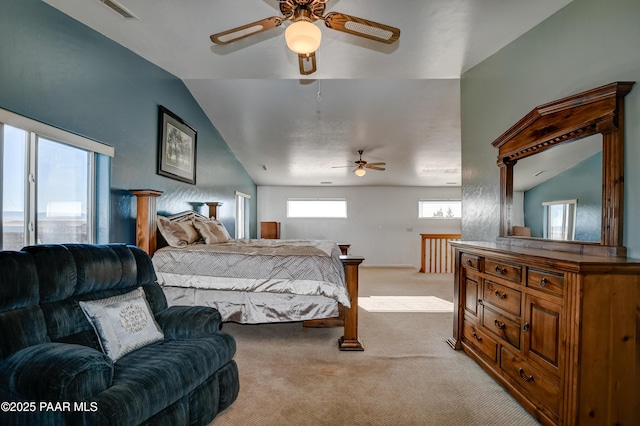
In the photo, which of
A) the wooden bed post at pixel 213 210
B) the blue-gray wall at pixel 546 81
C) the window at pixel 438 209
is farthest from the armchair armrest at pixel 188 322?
the window at pixel 438 209

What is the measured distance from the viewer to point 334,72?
344cm

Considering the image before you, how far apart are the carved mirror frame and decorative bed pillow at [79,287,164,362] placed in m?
2.64

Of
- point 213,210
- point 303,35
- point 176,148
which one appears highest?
point 303,35

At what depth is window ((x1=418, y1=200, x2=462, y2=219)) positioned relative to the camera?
844cm

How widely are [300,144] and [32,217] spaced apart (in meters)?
4.22

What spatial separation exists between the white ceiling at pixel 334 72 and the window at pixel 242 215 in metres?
0.81

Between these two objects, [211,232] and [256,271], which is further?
[211,232]

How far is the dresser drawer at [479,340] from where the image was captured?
2.27m

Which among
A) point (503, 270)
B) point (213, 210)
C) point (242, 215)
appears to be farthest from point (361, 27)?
point (242, 215)

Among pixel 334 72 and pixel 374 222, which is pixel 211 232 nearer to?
pixel 334 72

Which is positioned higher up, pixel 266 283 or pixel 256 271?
pixel 256 271

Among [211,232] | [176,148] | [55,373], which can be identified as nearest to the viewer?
[55,373]

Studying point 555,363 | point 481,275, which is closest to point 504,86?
point 481,275

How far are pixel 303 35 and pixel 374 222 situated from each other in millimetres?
6921
